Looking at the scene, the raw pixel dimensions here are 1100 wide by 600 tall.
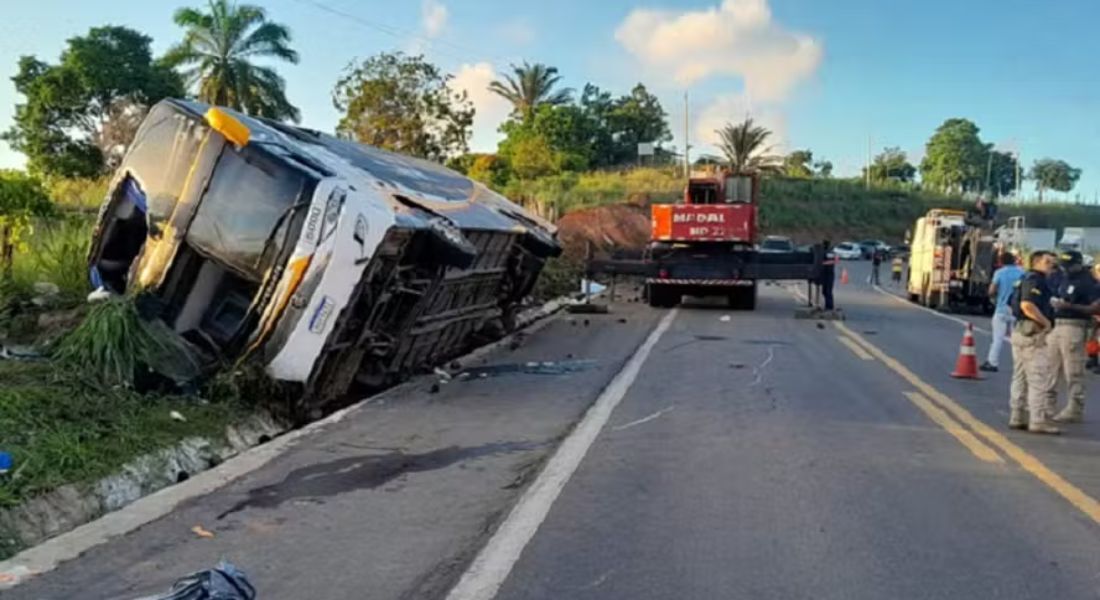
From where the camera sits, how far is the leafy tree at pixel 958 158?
121 meters

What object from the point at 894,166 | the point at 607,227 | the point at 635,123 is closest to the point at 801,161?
the point at 894,166

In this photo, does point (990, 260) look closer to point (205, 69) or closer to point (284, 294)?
point (284, 294)

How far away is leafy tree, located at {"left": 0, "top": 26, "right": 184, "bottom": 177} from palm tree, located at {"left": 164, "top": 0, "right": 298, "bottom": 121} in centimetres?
200

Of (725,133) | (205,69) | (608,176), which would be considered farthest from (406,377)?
(725,133)

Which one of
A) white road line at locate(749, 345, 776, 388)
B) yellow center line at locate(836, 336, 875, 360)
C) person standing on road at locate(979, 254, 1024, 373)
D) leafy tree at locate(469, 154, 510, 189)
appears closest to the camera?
white road line at locate(749, 345, 776, 388)

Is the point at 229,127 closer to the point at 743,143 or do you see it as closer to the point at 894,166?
the point at 743,143

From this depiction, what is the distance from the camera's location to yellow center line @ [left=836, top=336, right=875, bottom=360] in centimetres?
1557

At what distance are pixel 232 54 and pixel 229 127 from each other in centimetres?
4058

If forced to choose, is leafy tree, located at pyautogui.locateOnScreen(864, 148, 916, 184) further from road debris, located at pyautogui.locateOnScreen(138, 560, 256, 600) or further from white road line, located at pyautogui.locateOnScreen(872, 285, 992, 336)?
road debris, located at pyautogui.locateOnScreen(138, 560, 256, 600)

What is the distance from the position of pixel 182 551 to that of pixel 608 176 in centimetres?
6478

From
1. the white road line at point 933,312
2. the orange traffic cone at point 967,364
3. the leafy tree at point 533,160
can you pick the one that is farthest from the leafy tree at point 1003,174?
the orange traffic cone at point 967,364

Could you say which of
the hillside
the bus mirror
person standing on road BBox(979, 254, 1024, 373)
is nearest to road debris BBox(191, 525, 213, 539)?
the bus mirror

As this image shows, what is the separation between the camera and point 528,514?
6297 mm

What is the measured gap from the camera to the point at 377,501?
6609 millimetres
